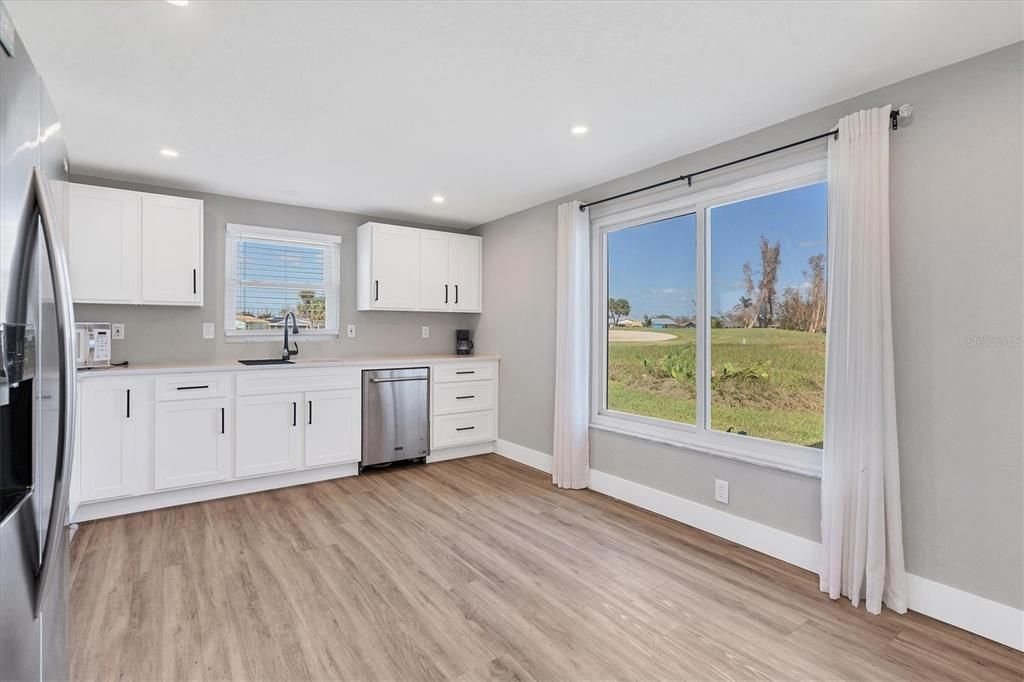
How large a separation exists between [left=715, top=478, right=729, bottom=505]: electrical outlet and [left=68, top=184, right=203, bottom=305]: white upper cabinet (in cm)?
394

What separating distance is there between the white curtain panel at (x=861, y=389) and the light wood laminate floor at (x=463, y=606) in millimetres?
187

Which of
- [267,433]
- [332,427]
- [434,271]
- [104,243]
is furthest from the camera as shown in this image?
[434,271]

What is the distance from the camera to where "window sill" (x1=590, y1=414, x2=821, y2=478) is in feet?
8.68

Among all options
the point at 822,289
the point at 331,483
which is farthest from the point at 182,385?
the point at 822,289

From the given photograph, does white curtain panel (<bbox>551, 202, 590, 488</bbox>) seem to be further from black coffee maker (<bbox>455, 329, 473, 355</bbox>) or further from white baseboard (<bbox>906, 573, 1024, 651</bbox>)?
white baseboard (<bbox>906, 573, 1024, 651</bbox>)

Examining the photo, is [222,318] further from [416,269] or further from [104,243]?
[416,269]

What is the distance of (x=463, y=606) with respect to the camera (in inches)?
88.3

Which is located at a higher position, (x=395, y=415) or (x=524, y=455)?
(x=395, y=415)

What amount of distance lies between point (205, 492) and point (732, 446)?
12.0ft

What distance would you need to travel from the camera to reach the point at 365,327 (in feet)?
16.0

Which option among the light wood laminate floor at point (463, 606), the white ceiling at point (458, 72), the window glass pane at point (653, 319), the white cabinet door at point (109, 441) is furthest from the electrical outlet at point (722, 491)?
the white cabinet door at point (109, 441)

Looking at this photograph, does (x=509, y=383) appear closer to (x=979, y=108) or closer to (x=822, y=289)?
(x=822, y=289)

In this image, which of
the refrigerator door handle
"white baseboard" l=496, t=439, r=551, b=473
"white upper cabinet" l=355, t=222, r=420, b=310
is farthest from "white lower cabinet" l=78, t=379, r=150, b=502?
"white baseboard" l=496, t=439, r=551, b=473

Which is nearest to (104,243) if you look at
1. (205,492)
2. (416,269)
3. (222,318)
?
(222,318)
